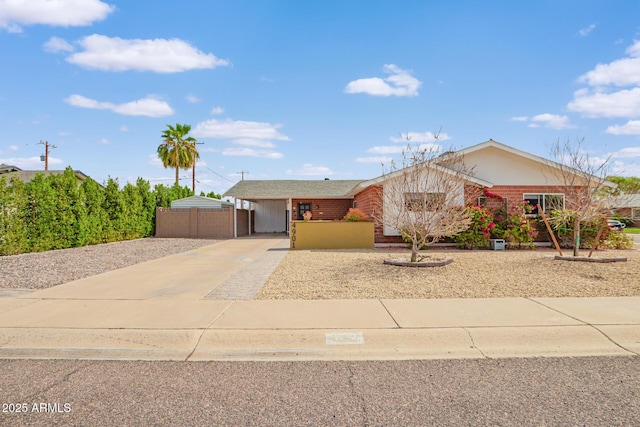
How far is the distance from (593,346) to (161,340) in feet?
18.3

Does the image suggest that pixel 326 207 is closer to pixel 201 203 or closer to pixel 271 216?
pixel 271 216

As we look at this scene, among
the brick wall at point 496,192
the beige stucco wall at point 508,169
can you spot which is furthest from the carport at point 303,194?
the beige stucco wall at point 508,169

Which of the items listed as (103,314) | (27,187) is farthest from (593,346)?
(27,187)

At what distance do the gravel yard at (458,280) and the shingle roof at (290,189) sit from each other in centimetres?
1533

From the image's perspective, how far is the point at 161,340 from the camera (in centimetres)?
535

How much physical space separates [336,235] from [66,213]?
11.7m

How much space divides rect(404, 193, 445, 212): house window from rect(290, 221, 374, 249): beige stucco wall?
16.6 ft

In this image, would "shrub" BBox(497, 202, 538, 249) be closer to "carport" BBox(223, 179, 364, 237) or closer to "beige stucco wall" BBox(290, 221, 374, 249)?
"beige stucco wall" BBox(290, 221, 374, 249)

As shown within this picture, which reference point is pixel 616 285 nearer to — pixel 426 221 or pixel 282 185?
pixel 426 221

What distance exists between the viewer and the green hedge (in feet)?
49.2

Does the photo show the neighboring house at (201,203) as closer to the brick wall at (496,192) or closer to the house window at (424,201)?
the brick wall at (496,192)

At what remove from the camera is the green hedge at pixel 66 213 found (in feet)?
49.2

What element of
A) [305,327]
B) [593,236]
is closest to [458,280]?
[305,327]

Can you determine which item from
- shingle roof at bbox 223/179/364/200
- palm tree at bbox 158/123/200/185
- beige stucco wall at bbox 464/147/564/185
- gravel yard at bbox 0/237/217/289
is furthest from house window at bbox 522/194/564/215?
palm tree at bbox 158/123/200/185
